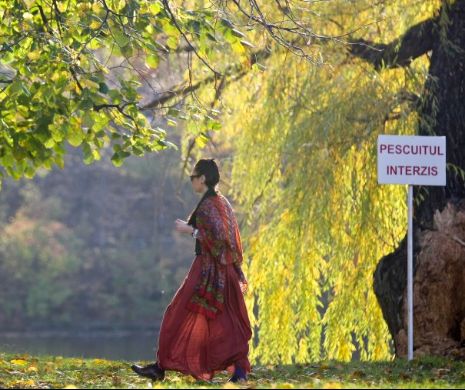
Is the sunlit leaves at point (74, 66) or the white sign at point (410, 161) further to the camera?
the white sign at point (410, 161)

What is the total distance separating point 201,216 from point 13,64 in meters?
2.55

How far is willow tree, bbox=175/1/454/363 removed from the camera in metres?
13.2

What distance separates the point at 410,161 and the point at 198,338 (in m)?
2.62

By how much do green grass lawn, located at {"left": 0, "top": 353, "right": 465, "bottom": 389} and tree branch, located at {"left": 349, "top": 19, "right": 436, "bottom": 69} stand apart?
12.1 feet

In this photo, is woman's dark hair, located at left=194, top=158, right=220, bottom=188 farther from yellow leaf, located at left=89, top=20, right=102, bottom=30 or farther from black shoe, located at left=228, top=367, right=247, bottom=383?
yellow leaf, located at left=89, top=20, right=102, bottom=30

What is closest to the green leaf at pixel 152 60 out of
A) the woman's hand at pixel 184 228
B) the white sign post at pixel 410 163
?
the woman's hand at pixel 184 228

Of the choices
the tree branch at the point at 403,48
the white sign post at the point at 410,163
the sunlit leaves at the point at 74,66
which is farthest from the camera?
the tree branch at the point at 403,48

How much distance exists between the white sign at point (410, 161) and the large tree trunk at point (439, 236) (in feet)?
3.79

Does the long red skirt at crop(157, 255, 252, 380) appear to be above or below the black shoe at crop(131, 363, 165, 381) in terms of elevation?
above

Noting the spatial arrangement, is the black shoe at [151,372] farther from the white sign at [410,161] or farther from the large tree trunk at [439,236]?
the large tree trunk at [439,236]

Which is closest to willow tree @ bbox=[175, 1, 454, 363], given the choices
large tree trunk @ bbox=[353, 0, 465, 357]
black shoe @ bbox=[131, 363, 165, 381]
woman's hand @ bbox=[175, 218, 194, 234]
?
large tree trunk @ bbox=[353, 0, 465, 357]

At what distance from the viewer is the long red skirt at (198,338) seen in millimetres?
9500

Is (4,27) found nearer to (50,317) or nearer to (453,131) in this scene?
(453,131)

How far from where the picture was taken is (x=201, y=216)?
9492 millimetres
